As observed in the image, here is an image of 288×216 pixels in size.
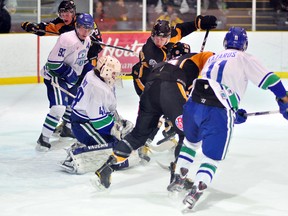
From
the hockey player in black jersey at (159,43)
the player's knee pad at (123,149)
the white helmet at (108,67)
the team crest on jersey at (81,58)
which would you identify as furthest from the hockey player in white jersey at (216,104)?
the team crest on jersey at (81,58)

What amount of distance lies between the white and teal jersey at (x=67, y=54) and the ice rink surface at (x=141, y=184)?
61 cm

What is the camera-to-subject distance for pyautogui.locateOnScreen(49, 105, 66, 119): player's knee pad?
A: 6.45m

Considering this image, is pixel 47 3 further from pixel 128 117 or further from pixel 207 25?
pixel 207 25

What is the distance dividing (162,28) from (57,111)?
4.15ft

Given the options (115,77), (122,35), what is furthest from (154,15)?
(115,77)

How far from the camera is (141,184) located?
17.0ft

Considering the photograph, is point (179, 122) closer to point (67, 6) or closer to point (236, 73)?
point (236, 73)

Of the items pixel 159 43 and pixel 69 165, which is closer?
pixel 69 165

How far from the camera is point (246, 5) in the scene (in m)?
11.4

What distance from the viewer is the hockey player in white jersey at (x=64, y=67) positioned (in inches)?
247

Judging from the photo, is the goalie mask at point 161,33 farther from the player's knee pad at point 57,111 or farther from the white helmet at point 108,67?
the player's knee pad at point 57,111

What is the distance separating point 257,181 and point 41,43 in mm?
5124

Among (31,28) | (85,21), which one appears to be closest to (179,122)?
(85,21)

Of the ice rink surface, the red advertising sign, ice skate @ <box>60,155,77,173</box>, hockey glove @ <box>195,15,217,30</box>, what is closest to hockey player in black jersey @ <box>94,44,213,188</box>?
the ice rink surface
